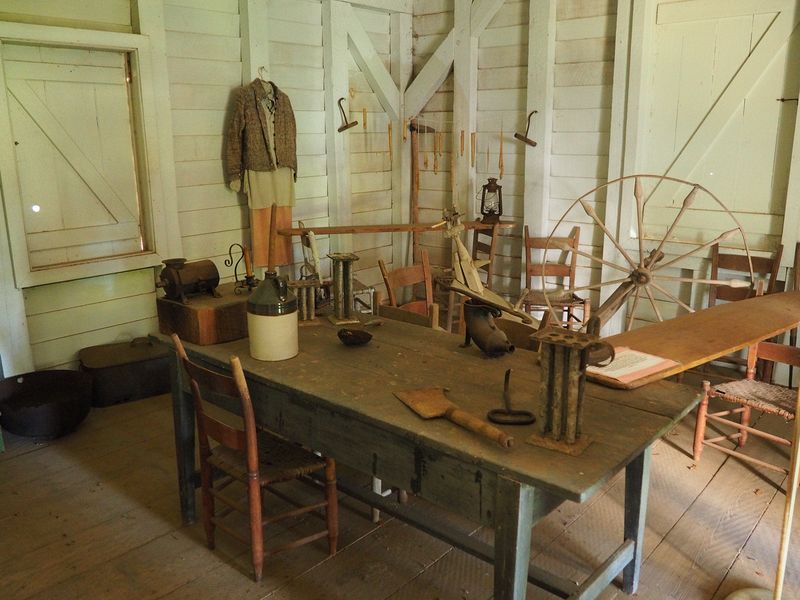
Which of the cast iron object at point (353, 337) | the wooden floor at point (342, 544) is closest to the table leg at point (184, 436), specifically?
the wooden floor at point (342, 544)

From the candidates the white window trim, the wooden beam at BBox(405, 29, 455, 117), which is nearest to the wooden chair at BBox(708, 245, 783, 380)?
the wooden beam at BBox(405, 29, 455, 117)

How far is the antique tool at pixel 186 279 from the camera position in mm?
2746

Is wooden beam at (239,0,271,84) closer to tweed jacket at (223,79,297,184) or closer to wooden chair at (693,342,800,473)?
tweed jacket at (223,79,297,184)

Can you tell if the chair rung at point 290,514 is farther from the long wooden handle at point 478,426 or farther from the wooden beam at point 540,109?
the wooden beam at point 540,109

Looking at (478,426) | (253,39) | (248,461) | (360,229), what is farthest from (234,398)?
(253,39)

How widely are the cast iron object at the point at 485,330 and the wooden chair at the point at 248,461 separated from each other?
2.17 ft

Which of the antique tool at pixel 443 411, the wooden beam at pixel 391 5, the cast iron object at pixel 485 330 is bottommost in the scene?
the antique tool at pixel 443 411

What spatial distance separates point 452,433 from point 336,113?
386 centimetres

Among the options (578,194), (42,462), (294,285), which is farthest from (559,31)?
(42,462)

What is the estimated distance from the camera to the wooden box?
260cm

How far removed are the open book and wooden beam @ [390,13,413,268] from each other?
3.82m

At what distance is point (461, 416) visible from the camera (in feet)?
6.11

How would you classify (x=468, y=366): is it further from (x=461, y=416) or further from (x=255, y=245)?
(x=255, y=245)

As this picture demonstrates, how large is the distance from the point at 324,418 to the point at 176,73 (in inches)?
116
